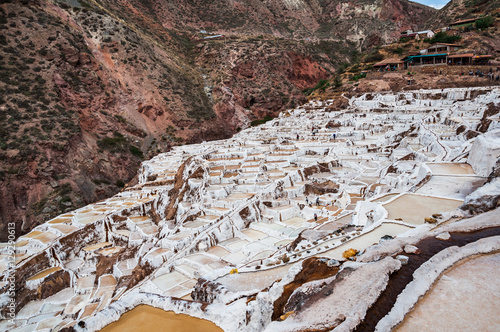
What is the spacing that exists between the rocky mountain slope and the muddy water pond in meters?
21.5

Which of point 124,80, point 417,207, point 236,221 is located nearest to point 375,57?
point 124,80

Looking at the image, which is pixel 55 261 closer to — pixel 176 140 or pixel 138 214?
pixel 138 214

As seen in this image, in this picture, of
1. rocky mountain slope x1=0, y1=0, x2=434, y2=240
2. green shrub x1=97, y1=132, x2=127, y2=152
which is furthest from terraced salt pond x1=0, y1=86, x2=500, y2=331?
green shrub x1=97, y1=132, x2=127, y2=152

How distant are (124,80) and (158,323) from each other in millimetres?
41017

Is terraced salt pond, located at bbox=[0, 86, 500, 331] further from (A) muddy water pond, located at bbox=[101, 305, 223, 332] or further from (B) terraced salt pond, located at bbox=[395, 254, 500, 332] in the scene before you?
(B) terraced salt pond, located at bbox=[395, 254, 500, 332]

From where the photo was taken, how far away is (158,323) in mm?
6242

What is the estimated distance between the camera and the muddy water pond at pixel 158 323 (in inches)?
239

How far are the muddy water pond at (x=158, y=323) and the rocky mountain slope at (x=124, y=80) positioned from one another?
21.5 m

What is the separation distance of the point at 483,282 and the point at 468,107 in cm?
2827

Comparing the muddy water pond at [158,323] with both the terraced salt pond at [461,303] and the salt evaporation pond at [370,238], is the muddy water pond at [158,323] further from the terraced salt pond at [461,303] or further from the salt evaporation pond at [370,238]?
the terraced salt pond at [461,303]

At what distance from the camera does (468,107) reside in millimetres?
27281

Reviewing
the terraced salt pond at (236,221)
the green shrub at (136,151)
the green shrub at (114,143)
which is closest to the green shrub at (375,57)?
the terraced salt pond at (236,221)

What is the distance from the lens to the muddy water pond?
6082 mm

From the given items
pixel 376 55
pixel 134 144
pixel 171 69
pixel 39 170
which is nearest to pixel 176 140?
pixel 134 144
